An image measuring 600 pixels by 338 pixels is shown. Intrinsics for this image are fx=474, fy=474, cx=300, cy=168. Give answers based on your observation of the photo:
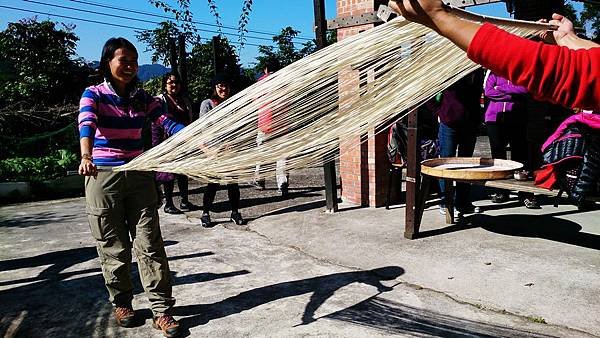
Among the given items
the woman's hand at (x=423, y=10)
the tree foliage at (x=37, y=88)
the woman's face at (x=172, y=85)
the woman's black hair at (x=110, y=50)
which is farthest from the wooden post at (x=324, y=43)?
the tree foliage at (x=37, y=88)

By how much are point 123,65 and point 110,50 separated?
4.8 inches

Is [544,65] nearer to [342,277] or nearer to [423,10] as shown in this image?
[423,10]

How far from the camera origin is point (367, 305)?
10.0 feet

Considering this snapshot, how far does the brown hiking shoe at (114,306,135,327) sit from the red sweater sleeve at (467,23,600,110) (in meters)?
2.58

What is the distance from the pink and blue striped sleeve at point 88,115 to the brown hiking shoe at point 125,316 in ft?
3.58

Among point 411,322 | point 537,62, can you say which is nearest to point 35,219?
point 411,322

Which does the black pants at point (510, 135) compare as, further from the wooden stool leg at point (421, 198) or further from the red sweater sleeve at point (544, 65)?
the red sweater sleeve at point (544, 65)

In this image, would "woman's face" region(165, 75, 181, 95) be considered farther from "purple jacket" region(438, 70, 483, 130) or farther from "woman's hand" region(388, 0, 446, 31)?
"woman's hand" region(388, 0, 446, 31)

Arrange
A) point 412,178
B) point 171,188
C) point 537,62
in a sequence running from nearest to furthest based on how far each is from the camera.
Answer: point 537,62 < point 412,178 < point 171,188

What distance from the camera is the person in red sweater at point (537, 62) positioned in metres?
1.13

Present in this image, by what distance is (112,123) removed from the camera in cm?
281

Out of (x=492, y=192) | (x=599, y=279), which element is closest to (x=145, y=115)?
(x=599, y=279)

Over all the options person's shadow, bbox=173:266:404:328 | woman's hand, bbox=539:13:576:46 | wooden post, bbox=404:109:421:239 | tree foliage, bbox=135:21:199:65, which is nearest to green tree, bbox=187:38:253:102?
tree foliage, bbox=135:21:199:65

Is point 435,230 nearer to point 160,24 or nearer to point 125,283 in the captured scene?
point 125,283
